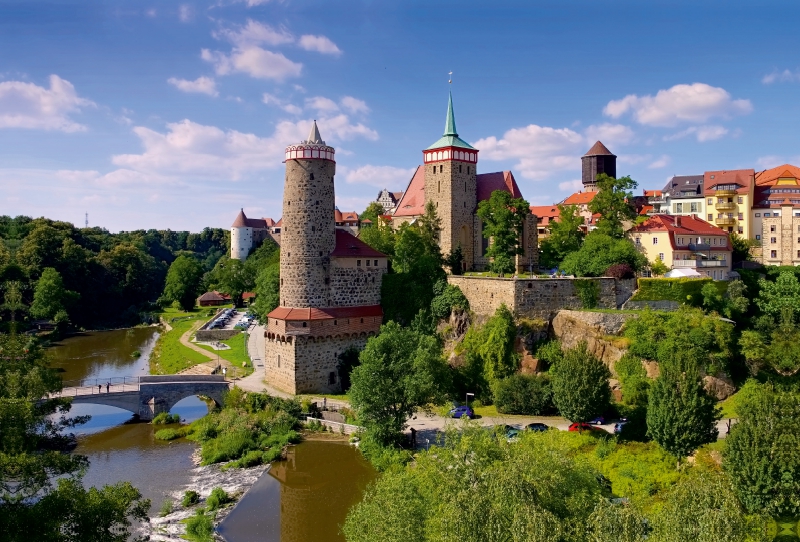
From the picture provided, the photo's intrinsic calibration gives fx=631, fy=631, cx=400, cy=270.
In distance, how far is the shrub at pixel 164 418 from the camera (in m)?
35.6

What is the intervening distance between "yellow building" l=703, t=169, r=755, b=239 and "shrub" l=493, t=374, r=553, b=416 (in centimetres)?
2737

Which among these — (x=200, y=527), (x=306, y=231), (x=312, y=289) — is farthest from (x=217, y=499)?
(x=306, y=231)

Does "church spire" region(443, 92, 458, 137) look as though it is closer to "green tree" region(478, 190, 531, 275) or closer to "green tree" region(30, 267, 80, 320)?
"green tree" region(478, 190, 531, 275)

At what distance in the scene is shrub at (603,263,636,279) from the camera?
37.7 meters

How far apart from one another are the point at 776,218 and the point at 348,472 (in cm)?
3989

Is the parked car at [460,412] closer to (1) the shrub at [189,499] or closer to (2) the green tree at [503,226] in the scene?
(2) the green tree at [503,226]

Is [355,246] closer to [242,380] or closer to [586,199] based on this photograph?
[242,380]

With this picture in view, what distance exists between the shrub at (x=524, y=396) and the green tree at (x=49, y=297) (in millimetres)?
53493

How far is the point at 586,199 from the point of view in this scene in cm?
6294

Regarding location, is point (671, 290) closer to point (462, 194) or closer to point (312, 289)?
point (462, 194)

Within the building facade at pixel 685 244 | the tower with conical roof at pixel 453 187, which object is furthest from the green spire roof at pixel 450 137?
the building facade at pixel 685 244

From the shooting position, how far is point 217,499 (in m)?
25.0

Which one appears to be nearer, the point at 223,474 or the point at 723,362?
the point at 223,474

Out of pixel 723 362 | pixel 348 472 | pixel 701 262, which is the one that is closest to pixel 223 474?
pixel 348 472
